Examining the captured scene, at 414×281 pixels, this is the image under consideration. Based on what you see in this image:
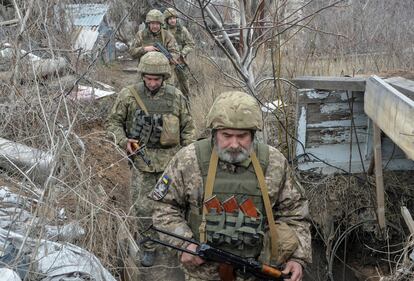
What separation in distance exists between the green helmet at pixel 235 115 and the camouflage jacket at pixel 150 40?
5177 mm

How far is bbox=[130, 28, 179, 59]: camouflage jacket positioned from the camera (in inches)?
313

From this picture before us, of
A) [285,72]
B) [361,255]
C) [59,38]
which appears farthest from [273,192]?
[285,72]

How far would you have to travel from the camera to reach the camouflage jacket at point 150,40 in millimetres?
7941

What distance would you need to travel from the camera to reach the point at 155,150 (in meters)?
4.78

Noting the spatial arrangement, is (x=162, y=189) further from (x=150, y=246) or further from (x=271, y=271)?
(x=150, y=246)

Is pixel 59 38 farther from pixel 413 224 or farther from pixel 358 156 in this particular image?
pixel 413 224

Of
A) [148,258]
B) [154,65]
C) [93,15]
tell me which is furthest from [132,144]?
[93,15]

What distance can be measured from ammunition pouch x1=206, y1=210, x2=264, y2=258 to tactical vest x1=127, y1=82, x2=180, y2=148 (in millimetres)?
1971

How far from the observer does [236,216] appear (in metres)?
2.84

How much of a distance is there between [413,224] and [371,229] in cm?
138

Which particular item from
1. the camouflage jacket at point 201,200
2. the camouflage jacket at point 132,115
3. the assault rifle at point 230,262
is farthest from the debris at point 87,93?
the assault rifle at point 230,262

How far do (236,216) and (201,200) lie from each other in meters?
0.21

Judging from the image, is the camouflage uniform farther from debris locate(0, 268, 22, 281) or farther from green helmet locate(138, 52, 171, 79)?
debris locate(0, 268, 22, 281)

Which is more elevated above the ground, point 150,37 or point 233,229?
point 150,37
